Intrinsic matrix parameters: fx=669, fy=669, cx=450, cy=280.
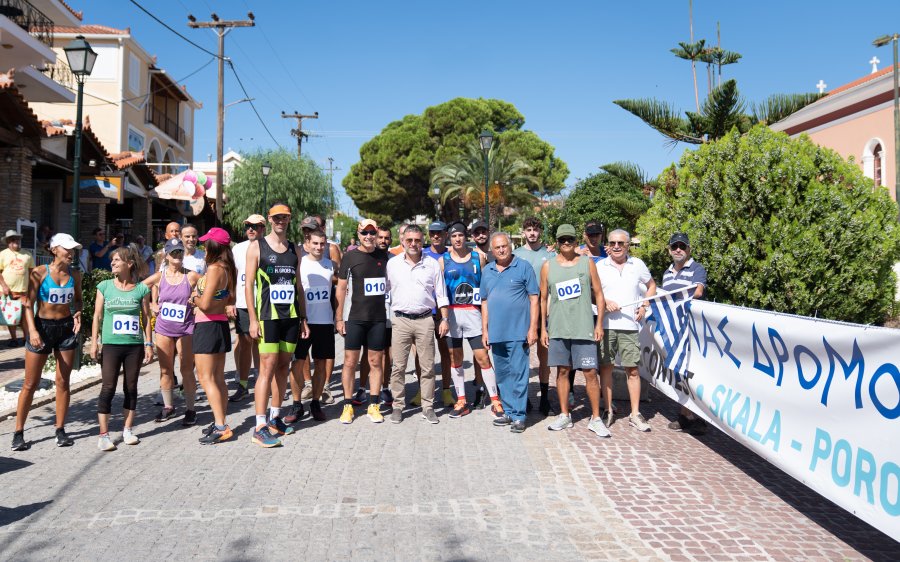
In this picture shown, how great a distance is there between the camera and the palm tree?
41625 millimetres

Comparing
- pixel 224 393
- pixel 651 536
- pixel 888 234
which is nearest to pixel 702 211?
pixel 888 234

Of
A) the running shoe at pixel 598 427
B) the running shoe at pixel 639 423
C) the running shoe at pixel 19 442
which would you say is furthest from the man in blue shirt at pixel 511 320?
the running shoe at pixel 19 442

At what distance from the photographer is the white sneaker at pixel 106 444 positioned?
5785 mm

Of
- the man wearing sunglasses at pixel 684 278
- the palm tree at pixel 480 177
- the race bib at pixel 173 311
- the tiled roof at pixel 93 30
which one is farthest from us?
the palm tree at pixel 480 177

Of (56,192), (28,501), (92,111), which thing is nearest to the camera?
(28,501)

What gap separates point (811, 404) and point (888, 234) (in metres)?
5.41

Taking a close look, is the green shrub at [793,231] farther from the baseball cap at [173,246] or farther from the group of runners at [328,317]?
the baseball cap at [173,246]

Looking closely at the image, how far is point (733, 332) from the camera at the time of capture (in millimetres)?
5070

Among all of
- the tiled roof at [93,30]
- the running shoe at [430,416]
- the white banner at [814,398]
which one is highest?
the tiled roof at [93,30]

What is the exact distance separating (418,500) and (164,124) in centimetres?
3808

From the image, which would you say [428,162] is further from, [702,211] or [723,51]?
[702,211]

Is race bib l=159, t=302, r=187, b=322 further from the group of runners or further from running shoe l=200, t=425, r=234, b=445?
running shoe l=200, t=425, r=234, b=445

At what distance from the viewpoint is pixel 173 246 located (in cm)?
696

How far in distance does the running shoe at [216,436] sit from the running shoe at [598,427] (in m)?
3.33
